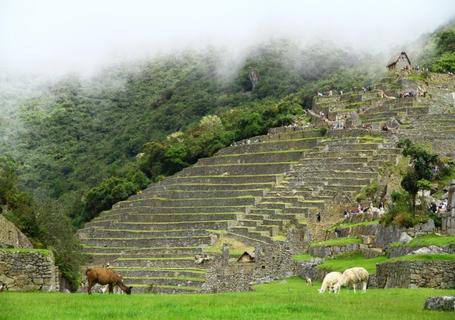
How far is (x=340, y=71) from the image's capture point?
366 ft

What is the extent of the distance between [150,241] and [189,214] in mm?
3704

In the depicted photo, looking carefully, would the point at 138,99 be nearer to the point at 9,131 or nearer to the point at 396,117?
the point at 9,131

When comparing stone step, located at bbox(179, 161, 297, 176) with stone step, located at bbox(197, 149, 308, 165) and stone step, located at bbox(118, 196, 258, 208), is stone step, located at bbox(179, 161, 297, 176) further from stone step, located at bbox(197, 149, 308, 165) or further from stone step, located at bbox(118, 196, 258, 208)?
stone step, located at bbox(118, 196, 258, 208)

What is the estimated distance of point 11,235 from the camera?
3086 centimetres

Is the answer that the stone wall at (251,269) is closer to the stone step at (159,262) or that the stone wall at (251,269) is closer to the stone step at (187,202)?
the stone step at (159,262)

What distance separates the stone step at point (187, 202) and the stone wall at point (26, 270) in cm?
3819

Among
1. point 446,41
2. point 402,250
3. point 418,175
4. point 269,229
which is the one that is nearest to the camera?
point 402,250

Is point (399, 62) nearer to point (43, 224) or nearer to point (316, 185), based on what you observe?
point (316, 185)

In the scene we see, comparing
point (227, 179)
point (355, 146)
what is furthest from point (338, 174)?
point (227, 179)

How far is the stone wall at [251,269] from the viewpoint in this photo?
4619 cm

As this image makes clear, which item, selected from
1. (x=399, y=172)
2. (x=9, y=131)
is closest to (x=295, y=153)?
(x=399, y=172)

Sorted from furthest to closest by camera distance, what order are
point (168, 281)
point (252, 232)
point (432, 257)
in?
1. point (252, 232)
2. point (168, 281)
3. point (432, 257)

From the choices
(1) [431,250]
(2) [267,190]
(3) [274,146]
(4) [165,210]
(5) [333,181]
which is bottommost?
(4) [165,210]

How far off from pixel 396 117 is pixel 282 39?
3143 inches
